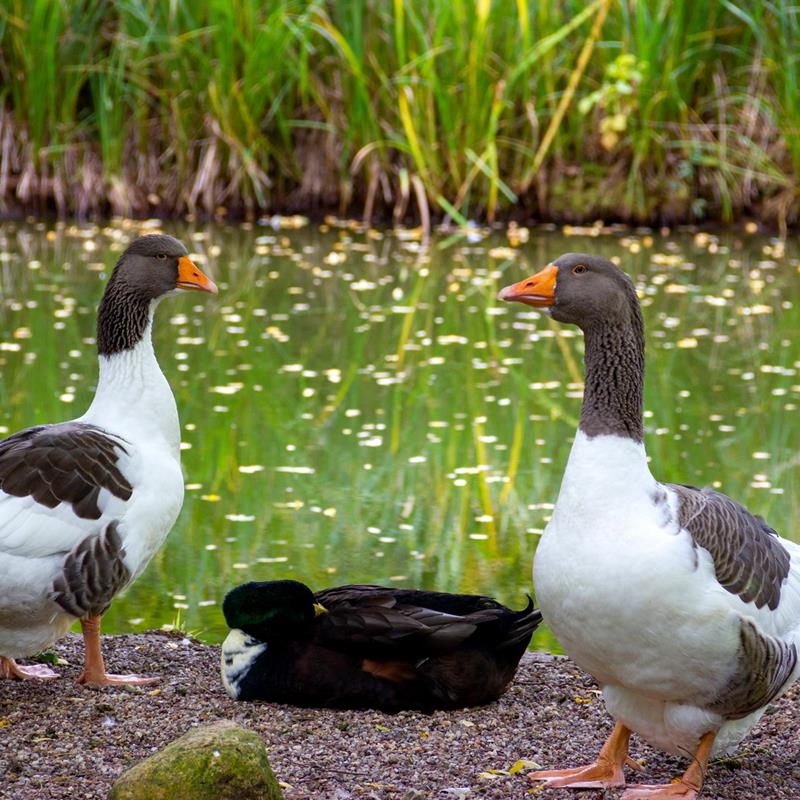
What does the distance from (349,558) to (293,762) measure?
2.53 meters

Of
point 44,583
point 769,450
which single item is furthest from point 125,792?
point 769,450

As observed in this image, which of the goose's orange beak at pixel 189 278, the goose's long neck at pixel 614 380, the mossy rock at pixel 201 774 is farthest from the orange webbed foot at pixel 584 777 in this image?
the goose's orange beak at pixel 189 278

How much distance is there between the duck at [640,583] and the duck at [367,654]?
63 cm

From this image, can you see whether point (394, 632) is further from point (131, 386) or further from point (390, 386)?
point (390, 386)

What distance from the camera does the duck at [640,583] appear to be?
12.3 feet

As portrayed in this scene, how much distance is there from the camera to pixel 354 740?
14.2 ft

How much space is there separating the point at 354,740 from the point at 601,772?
789mm

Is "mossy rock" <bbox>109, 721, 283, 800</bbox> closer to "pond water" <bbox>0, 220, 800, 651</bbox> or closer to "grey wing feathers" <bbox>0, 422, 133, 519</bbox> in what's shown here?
"grey wing feathers" <bbox>0, 422, 133, 519</bbox>

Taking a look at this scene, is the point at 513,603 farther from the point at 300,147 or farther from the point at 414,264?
the point at 300,147

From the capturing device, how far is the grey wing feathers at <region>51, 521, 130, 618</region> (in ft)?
15.2

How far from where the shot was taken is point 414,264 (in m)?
12.9

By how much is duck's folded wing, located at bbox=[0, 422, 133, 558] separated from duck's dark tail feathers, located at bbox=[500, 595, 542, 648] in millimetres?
1423

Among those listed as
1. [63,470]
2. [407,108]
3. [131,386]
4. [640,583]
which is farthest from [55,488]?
[407,108]

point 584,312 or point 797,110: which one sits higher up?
point 797,110
